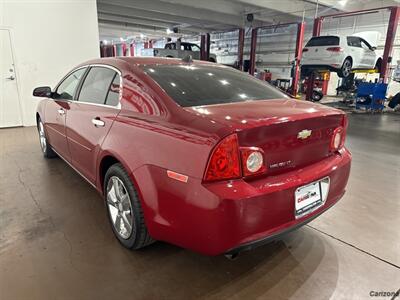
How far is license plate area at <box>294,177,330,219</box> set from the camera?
1514 millimetres

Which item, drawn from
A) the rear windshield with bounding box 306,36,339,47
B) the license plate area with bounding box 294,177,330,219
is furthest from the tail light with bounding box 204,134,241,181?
the rear windshield with bounding box 306,36,339,47

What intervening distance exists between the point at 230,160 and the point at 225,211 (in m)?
0.24

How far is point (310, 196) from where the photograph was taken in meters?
1.59

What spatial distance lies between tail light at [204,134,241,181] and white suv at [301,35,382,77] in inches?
362

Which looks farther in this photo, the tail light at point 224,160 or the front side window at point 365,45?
the front side window at point 365,45

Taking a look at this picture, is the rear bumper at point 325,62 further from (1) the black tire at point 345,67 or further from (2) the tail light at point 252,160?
(2) the tail light at point 252,160

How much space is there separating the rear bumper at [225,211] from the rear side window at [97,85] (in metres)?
0.96

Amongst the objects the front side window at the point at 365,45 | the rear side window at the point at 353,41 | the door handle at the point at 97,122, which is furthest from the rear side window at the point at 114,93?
the front side window at the point at 365,45

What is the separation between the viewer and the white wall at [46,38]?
594 centimetres

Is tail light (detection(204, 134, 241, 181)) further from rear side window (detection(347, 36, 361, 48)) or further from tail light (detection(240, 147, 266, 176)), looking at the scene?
rear side window (detection(347, 36, 361, 48))

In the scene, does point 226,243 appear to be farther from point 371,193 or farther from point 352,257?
point 371,193

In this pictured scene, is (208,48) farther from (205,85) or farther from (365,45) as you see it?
(205,85)

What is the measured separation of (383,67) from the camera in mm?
9922

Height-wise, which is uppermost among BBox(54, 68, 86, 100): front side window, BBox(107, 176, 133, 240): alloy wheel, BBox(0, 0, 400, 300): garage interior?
BBox(54, 68, 86, 100): front side window
